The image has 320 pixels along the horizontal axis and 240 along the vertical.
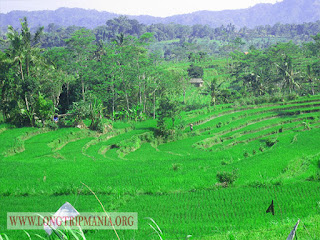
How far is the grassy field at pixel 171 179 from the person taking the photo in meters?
9.38

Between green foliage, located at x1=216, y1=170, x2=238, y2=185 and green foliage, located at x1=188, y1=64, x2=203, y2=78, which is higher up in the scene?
green foliage, located at x1=188, y1=64, x2=203, y2=78

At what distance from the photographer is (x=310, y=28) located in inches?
4653

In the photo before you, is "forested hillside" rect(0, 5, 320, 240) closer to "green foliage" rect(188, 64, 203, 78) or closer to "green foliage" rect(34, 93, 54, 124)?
"green foliage" rect(34, 93, 54, 124)

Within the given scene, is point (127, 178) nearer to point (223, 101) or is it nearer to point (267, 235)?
point (267, 235)

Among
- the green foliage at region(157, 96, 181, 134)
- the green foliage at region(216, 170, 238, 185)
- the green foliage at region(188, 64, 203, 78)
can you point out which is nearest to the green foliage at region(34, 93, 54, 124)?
the green foliage at region(157, 96, 181, 134)

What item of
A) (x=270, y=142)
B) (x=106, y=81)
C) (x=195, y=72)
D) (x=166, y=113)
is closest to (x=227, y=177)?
(x=270, y=142)

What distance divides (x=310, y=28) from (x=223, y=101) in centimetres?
9899

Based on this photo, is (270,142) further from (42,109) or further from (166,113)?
(42,109)

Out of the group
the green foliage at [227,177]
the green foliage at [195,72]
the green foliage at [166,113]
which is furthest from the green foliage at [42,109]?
the green foliage at [195,72]

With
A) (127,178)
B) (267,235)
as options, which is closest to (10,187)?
(127,178)

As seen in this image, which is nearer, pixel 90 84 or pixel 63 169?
pixel 63 169

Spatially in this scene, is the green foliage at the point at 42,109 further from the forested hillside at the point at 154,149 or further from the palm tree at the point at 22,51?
the palm tree at the point at 22,51

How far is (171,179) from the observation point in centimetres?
1377

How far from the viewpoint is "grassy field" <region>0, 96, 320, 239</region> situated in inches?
369
